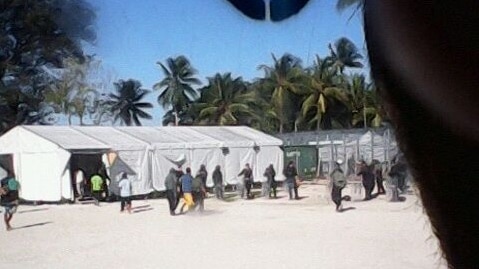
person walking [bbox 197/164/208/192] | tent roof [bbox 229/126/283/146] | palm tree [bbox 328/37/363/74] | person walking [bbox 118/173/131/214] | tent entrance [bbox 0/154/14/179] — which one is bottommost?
person walking [bbox 118/173/131/214]

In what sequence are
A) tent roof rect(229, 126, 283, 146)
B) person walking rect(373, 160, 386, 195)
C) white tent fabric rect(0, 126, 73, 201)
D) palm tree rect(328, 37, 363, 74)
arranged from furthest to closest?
white tent fabric rect(0, 126, 73, 201), tent roof rect(229, 126, 283, 146), person walking rect(373, 160, 386, 195), palm tree rect(328, 37, 363, 74)

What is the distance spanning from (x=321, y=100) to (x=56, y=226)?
2.67 feet

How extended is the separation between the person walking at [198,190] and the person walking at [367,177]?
387 millimetres

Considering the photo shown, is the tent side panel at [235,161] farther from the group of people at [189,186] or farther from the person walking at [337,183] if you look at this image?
the person walking at [337,183]

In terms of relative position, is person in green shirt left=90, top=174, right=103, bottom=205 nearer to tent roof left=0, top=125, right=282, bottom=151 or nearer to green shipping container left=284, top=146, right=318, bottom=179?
tent roof left=0, top=125, right=282, bottom=151

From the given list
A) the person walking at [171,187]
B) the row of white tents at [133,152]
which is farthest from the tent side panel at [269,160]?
A: the person walking at [171,187]

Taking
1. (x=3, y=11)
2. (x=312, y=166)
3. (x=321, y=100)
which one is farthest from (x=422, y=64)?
(x=3, y=11)

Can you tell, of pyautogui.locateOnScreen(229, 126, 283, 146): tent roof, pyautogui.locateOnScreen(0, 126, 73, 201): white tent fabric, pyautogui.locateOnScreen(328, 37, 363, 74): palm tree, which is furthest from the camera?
pyautogui.locateOnScreen(0, 126, 73, 201): white tent fabric

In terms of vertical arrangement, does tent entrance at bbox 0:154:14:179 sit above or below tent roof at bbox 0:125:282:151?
below

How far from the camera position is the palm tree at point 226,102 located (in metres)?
1.76

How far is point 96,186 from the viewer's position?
192cm

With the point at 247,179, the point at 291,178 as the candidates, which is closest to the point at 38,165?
the point at 247,179

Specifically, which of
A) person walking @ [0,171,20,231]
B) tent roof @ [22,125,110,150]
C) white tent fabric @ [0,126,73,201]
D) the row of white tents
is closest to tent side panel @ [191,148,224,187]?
the row of white tents

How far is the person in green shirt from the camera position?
1888 millimetres
